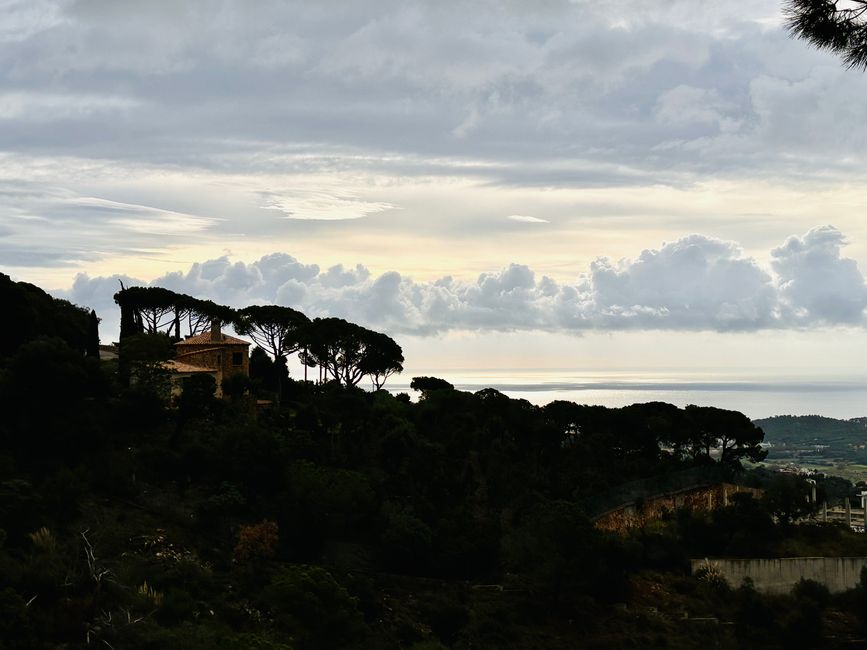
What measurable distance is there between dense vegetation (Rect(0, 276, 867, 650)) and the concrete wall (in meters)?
0.74

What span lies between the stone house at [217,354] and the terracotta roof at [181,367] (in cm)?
35

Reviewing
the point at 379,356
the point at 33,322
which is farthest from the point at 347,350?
the point at 33,322

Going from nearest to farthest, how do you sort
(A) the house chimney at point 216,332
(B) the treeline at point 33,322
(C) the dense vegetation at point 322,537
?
(C) the dense vegetation at point 322,537, (B) the treeline at point 33,322, (A) the house chimney at point 216,332

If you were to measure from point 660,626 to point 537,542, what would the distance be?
227 inches

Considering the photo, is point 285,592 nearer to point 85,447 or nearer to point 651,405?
point 85,447

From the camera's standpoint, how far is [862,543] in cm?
4403

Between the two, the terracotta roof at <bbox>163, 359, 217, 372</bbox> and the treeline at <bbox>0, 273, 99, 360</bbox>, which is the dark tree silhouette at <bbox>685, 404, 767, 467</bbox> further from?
the treeline at <bbox>0, 273, 99, 360</bbox>

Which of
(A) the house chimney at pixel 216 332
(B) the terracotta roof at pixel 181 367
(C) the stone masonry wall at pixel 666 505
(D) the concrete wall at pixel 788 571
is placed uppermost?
(A) the house chimney at pixel 216 332

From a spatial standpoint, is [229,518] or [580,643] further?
[229,518]

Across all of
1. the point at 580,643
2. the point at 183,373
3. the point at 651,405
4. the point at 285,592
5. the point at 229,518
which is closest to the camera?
the point at 285,592

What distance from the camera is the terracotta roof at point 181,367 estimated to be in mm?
51903

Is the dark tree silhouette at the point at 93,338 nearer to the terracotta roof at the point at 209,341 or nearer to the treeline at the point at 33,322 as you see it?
the treeline at the point at 33,322

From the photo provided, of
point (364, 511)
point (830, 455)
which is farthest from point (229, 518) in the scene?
point (830, 455)

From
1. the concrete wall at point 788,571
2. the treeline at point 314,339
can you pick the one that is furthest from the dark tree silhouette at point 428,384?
the concrete wall at point 788,571
